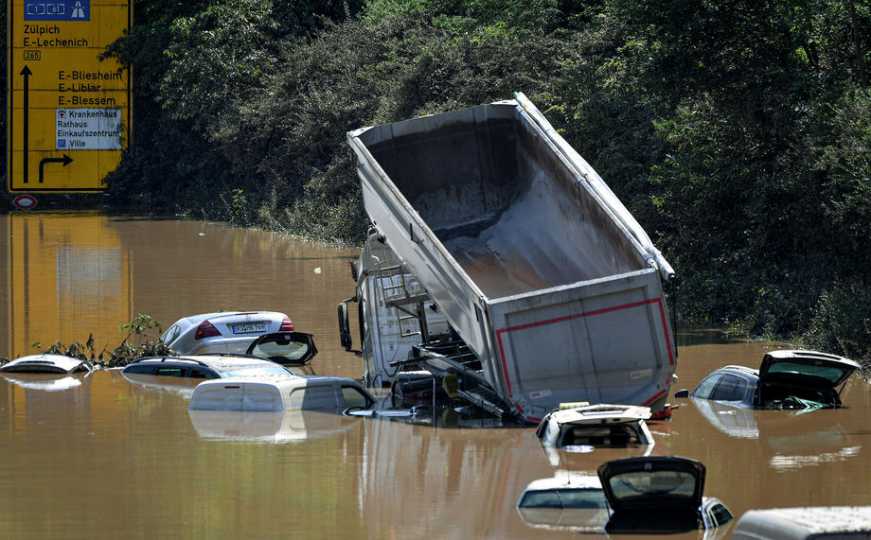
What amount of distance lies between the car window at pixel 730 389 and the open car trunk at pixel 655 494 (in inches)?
262

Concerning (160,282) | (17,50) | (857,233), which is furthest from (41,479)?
(17,50)

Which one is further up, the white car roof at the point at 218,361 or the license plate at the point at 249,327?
the license plate at the point at 249,327

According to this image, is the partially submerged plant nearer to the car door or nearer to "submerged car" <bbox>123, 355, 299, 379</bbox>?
"submerged car" <bbox>123, 355, 299, 379</bbox>

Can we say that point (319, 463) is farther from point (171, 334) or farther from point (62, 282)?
point (62, 282)

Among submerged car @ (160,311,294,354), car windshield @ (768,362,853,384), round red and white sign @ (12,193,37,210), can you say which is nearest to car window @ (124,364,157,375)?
submerged car @ (160,311,294,354)

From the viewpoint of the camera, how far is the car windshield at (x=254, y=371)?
65.5 feet

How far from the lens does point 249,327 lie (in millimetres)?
23266

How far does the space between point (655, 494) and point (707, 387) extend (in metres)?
7.26

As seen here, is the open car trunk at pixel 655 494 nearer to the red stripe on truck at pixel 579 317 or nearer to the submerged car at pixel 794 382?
the red stripe on truck at pixel 579 317

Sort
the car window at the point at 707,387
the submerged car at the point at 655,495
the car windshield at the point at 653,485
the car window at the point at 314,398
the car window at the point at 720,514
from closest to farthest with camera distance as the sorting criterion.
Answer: the submerged car at the point at 655,495 < the car windshield at the point at 653,485 < the car window at the point at 720,514 < the car window at the point at 314,398 < the car window at the point at 707,387

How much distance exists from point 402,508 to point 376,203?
301 inches

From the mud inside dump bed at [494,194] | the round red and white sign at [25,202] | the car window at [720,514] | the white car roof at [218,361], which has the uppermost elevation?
the round red and white sign at [25,202]

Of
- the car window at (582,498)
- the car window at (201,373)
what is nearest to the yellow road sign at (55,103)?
the car window at (201,373)

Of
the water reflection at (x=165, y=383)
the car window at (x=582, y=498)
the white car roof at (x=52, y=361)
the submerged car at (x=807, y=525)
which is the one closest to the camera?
the submerged car at (x=807, y=525)
